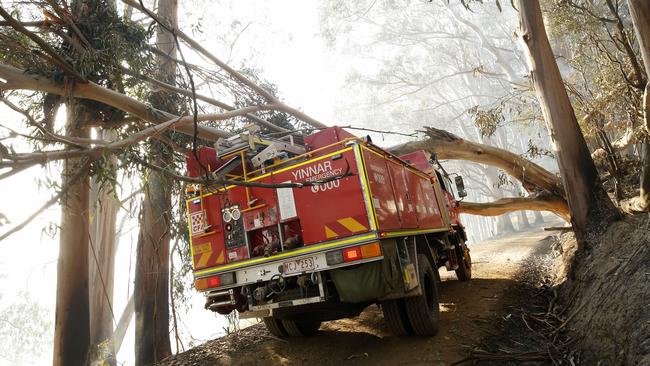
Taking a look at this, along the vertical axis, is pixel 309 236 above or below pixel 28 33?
below

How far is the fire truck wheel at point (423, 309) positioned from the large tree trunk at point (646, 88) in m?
3.62

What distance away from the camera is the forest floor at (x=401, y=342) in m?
4.76

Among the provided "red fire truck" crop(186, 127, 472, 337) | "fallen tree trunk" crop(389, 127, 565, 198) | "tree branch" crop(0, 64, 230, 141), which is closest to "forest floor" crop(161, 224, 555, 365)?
"red fire truck" crop(186, 127, 472, 337)

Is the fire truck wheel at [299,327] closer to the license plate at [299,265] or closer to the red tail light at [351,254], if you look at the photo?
the license plate at [299,265]

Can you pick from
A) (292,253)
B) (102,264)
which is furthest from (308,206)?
(102,264)

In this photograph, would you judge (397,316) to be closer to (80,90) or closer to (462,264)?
(462,264)

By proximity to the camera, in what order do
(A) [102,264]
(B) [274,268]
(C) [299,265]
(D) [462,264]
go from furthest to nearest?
(A) [102,264] → (D) [462,264] → (B) [274,268] → (C) [299,265]

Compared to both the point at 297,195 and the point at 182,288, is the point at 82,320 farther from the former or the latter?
the point at 297,195

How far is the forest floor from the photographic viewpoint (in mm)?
4758

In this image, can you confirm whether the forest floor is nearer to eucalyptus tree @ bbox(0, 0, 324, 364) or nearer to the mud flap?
the mud flap

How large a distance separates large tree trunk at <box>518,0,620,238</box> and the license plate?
4.75m

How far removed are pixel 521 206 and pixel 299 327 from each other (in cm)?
656

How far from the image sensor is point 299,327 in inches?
225

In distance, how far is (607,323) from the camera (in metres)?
4.16
